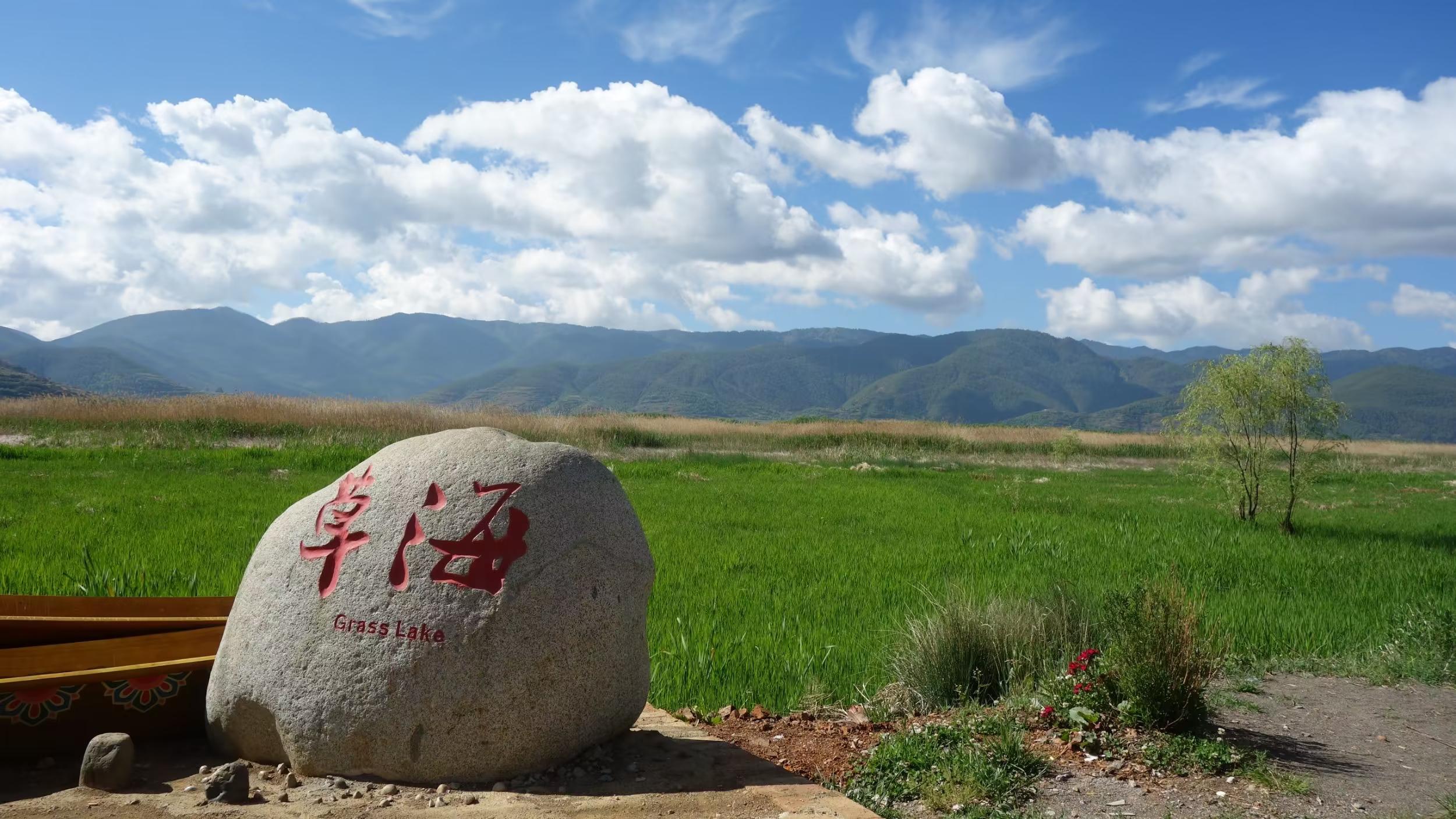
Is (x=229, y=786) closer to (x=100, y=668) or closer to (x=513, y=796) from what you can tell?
(x=513, y=796)

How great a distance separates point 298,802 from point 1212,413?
1791 cm

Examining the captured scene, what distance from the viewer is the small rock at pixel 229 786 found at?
3.91 metres

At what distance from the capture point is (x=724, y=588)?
30.2 feet

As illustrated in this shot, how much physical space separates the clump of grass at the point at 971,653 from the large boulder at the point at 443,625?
8.33ft

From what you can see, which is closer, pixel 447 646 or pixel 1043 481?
pixel 447 646

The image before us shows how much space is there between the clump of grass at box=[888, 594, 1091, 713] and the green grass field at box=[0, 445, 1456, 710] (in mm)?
466

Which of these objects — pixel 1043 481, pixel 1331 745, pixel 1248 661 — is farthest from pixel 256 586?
pixel 1043 481

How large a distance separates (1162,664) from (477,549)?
3925mm

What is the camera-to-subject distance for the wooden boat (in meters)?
4.34

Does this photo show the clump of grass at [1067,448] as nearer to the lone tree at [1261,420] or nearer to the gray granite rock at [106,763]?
the lone tree at [1261,420]

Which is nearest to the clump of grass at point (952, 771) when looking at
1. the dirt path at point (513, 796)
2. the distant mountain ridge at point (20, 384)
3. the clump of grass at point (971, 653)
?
the dirt path at point (513, 796)

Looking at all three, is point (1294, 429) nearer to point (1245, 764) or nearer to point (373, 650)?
point (1245, 764)

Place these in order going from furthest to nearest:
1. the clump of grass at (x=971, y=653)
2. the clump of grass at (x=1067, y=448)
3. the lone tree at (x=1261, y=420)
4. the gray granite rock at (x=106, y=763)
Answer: the clump of grass at (x=1067, y=448) < the lone tree at (x=1261, y=420) < the clump of grass at (x=971, y=653) < the gray granite rock at (x=106, y=763)

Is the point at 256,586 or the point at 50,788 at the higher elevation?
the point at 256,586
